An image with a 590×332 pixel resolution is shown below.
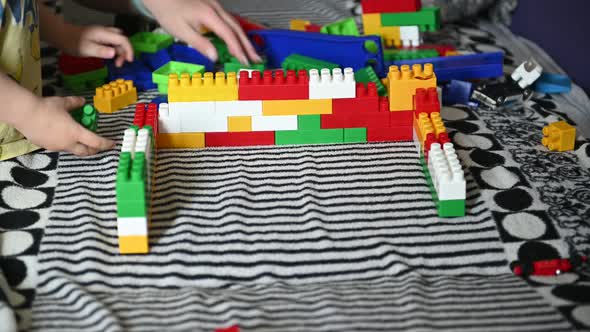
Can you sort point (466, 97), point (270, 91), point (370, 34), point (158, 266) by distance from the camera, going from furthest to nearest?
point (370, 34) → point (466, 97) → point (270, 91) → point (158, 266)

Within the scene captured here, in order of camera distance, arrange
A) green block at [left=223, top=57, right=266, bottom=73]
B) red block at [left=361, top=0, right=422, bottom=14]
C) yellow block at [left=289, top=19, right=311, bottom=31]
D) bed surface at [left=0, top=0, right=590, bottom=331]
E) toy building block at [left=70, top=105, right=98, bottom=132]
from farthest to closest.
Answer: yellow block at [left=289, top=19, right=311, bottom=31] < red block at [left=361, top=0, right=422, bottom=14] < green block at [left=223, top=57, right=266, bottom=73] < toy building block at [left=70, top=105, right=98, bottom=132] < bed surface at [left=0, top=0, right=590, bottom=331]

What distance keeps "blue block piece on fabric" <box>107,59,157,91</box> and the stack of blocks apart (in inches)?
15.2

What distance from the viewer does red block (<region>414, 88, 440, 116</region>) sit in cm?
106

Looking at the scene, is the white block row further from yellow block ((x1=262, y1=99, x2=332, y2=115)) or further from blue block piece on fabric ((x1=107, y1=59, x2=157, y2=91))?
blue block piece on fabric ((x1=107, y1=59, x2=157, y2=91))

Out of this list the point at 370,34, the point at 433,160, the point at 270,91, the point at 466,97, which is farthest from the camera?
the point at 370,34

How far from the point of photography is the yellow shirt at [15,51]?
1.06 metres

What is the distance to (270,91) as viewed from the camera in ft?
3.50

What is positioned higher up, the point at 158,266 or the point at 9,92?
the point at 9,92

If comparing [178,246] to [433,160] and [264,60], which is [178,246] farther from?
[264,60]

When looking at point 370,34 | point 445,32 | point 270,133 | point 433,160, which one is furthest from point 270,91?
point 445,32

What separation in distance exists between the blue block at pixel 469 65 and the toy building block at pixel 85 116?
1.68 ft

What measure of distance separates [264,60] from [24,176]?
459 millimetres

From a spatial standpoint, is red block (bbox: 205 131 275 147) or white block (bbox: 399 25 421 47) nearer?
red block (bbox: 205 131 275 147)

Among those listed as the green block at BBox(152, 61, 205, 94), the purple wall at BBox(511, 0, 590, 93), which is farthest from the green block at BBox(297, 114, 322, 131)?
the purple wall at BBox(511, 0, 590, 93)
